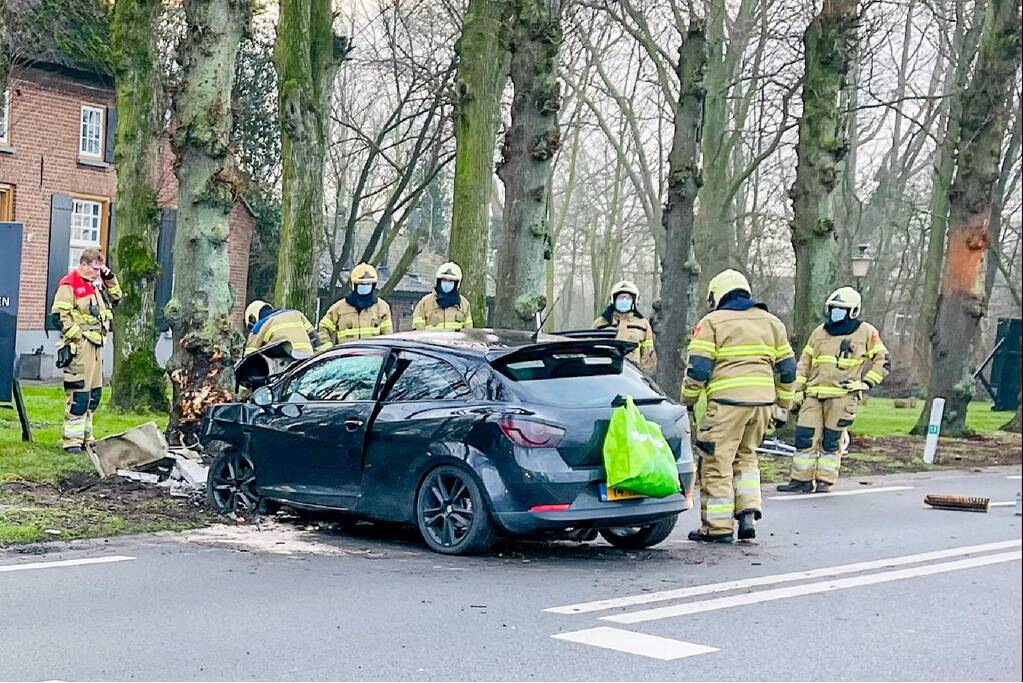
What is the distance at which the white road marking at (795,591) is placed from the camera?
796 cm

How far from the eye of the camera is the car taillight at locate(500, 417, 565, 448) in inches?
378

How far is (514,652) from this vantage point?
6.96 meters

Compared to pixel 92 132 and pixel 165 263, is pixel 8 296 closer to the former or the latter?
pixel 92 132

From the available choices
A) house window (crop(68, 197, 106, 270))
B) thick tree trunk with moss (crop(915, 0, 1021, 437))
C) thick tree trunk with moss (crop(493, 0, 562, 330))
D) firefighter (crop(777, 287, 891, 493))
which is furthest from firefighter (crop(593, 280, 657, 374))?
house window (crop(68, 197, 106, 270))

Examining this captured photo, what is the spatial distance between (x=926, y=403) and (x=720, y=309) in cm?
1354

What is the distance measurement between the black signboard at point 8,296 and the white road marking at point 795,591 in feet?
30.1

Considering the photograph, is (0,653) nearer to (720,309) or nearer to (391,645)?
(391,645)

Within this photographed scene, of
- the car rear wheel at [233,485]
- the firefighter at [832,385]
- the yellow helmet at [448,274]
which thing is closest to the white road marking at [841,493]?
the firefighter at [832,385]

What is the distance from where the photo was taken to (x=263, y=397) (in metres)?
11.6

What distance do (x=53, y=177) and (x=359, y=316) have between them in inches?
808

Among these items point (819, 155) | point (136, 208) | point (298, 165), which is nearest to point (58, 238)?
point (136, 208)

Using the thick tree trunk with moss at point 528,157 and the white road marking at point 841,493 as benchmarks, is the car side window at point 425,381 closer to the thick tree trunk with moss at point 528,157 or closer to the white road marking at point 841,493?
the white road marking at point 841,493

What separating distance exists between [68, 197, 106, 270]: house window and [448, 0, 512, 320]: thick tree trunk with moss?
17.7 metres

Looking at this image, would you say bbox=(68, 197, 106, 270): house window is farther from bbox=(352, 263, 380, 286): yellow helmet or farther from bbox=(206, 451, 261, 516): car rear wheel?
bbox=(206, 451, 261, 516): car rear wheel
